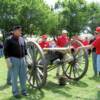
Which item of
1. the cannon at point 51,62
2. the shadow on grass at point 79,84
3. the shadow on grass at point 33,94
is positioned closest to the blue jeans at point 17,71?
the shadow on grass at point 33,94

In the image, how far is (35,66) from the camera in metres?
9.22

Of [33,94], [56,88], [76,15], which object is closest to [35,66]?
[33,94]

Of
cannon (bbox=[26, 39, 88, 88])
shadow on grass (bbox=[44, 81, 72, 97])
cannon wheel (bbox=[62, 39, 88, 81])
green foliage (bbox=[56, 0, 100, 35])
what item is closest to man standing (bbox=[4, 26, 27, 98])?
cannon (bbox=[26, 39, 88, 88])

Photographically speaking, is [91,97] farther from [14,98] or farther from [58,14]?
[58,14]

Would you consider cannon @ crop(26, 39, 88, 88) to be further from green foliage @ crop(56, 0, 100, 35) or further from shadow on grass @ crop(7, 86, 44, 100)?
green foliage @ crop(56, 0, 100, 35)

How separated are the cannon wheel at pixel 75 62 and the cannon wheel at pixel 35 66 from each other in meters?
1.34

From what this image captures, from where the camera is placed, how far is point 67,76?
11.0m

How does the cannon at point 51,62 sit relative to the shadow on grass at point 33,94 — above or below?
above

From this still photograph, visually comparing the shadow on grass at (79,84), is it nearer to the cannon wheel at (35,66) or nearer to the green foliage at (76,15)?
the cannon wheel at (35,66)

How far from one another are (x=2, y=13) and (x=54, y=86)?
3262 cm

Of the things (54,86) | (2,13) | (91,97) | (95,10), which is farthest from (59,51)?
(95,10)

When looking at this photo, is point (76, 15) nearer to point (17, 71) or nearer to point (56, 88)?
point (56, 88)

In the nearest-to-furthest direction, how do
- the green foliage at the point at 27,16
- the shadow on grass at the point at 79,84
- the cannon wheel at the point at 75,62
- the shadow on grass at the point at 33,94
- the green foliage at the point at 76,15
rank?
the shadow on grass at the point at 33,94
the shadow on grass at the point at 79,84
the cannon wheel at the point at 75,62
the green foliage at the point at 27,16
the green foliage at the point at 76,15

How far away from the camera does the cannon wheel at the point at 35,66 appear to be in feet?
29.0
